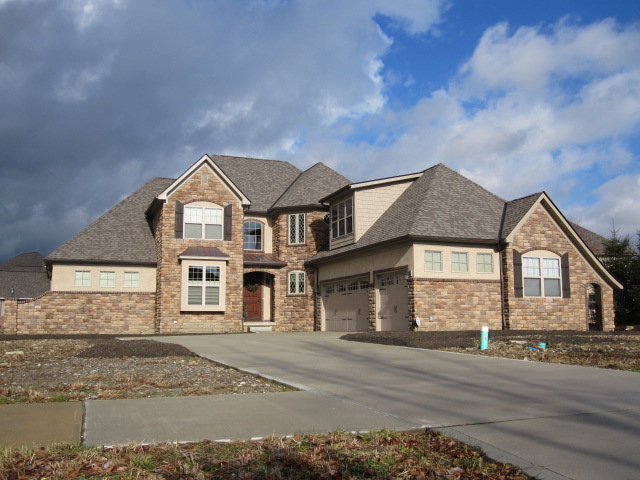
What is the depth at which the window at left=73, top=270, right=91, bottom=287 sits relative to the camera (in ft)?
89.4

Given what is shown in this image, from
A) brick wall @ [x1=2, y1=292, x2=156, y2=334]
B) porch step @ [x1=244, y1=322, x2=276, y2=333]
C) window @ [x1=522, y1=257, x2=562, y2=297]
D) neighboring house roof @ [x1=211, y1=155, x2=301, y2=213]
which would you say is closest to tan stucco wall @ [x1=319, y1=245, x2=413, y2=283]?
porch step @ [x1=244, y1=322, x2=276, y2=333]

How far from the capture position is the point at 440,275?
2198 cm

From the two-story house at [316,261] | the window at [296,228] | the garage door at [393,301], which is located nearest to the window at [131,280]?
the two-story house at [316,261]

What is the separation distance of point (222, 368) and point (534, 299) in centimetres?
1549

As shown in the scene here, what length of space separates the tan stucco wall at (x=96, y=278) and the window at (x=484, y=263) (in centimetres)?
1464

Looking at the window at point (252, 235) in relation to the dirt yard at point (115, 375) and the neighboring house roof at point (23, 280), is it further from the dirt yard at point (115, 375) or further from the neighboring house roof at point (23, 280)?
the neighboring house roof at point (23, 280)

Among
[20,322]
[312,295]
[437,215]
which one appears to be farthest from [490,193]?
[20,322]

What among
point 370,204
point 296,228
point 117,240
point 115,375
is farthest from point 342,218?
point 115,375

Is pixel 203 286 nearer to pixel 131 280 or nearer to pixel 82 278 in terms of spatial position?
pixel 131 280

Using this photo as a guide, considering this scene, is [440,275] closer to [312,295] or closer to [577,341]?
[577,341]

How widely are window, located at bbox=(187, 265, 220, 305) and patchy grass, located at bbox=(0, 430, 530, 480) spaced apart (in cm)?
2201

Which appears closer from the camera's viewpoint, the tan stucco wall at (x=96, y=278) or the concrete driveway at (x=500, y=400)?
the concrete driveway at (x=500, y=400)

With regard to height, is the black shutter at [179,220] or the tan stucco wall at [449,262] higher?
the black shutter at [179,220]

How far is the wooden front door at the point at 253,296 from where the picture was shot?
30.6m
